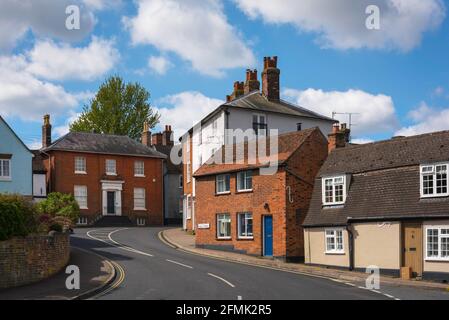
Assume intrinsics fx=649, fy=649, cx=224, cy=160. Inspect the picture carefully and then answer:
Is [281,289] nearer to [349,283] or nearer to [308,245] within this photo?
[349,283]

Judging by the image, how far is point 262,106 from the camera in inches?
2126

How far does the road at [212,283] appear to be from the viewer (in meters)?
21.3

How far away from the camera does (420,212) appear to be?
2936 centimetres

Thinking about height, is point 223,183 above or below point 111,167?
below

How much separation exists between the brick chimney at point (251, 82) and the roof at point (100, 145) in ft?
39.7

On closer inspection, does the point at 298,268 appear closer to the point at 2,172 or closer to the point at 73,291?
the point at 73,291

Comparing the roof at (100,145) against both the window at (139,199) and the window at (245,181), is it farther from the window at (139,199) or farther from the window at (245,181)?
the window at (245,181)

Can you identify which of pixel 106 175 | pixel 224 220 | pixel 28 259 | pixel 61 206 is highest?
pixel 106 175

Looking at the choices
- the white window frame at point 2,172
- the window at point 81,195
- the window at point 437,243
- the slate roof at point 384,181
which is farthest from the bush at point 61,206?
the window at point 437,243

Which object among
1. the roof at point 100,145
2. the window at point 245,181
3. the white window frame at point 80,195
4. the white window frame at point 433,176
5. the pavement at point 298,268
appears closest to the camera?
the pavement at point 298,268

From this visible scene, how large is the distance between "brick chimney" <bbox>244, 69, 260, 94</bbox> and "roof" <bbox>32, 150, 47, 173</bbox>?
19.8 meters

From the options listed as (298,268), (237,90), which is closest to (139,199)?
(237,90)

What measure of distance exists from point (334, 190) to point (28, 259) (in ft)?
55.4

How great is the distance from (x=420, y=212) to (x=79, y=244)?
20075 mm
